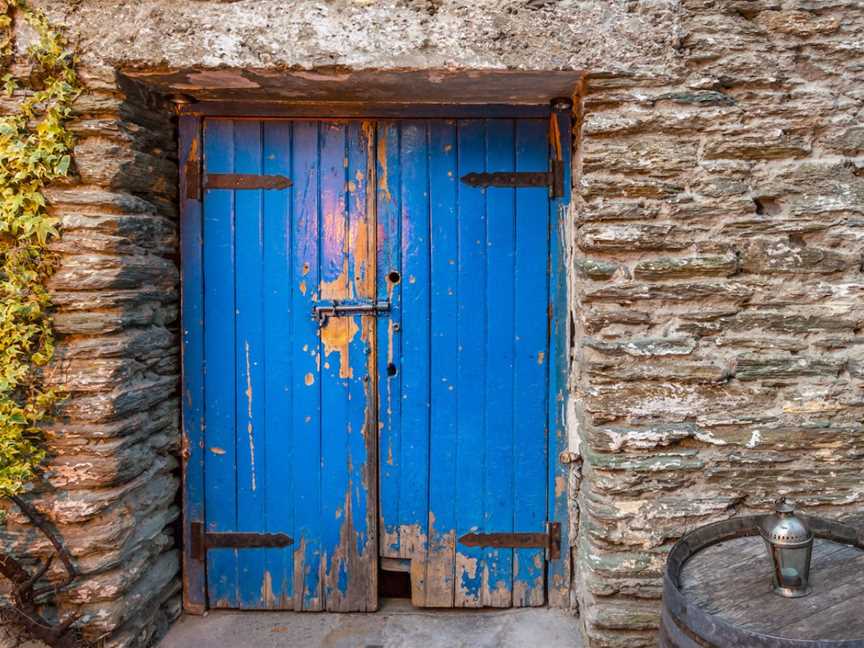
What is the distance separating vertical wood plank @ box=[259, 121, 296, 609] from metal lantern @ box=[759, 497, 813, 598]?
1.88 metres

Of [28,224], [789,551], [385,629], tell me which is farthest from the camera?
[385,629]

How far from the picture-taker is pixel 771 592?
1.70 meters

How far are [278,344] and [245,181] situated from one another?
0.72m

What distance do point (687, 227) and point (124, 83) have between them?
219 centimetres

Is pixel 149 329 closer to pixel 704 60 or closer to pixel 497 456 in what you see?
pixel 497 456

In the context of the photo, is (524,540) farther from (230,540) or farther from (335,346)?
(230,540)

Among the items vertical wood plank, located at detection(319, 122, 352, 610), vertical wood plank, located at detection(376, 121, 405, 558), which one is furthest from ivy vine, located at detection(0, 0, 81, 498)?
vertical wood plank, located at detection(376, 121, 405, 558)

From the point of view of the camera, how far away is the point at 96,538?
2.36 metres

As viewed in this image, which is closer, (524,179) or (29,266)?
(29,266)

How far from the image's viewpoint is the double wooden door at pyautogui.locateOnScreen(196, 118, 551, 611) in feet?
8.93

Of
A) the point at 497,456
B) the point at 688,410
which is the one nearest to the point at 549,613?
the point at 497,456

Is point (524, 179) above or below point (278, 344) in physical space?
above

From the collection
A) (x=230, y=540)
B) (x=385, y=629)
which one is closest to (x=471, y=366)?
(x=385, y=629)

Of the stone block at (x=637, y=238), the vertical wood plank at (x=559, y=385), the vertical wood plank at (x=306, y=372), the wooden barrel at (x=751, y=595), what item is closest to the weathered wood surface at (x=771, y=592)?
the wooden barrel at (x=751, y=595)
